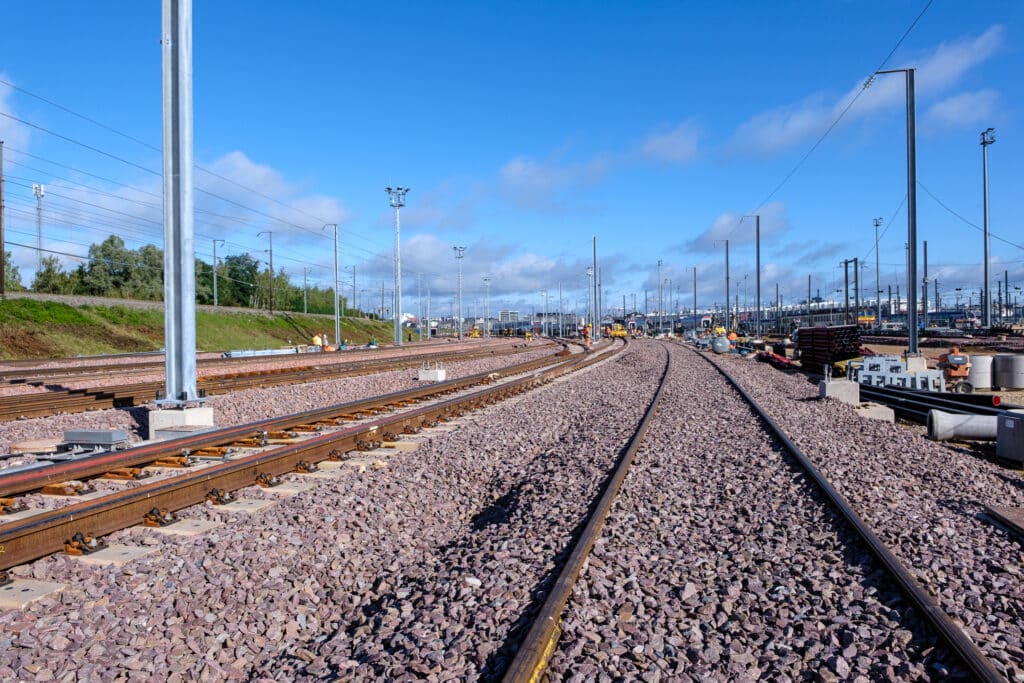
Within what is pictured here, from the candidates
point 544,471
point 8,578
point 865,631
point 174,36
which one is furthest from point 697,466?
point 174,36

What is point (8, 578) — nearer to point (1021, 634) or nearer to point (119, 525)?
point (119, 525)

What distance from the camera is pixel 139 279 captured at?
3123 inches

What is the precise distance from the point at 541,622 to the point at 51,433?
11325 mm

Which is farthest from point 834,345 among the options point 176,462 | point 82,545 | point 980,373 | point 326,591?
point 82,545

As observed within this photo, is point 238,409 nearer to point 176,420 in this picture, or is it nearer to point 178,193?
point 176,420

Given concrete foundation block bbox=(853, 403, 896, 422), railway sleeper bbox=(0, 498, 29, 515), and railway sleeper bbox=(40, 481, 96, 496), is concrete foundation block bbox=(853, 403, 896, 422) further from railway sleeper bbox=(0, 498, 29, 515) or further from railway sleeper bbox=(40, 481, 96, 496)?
railway sleeper bbox=(0, 498, 29, 515)

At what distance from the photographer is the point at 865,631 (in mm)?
4359

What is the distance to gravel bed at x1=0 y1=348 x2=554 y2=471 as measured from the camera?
12383mm

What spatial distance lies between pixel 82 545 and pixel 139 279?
8270 centimetres

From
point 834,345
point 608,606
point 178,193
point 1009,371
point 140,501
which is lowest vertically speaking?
point 608,606

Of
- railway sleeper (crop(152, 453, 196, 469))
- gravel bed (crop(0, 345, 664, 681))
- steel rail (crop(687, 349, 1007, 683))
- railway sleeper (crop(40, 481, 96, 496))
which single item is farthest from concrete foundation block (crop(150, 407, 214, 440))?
steel rail (crop(687, 349, 1007, 683))

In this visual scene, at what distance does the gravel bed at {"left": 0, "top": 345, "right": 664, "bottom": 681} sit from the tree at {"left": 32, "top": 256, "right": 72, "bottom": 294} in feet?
227

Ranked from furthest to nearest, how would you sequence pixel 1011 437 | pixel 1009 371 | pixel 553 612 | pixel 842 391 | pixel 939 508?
pixel 1009 371 < pixel 842 391 < pixel 1011 437 < pixel 939 508 < pixel 553 612

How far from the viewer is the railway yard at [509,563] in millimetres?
4145
